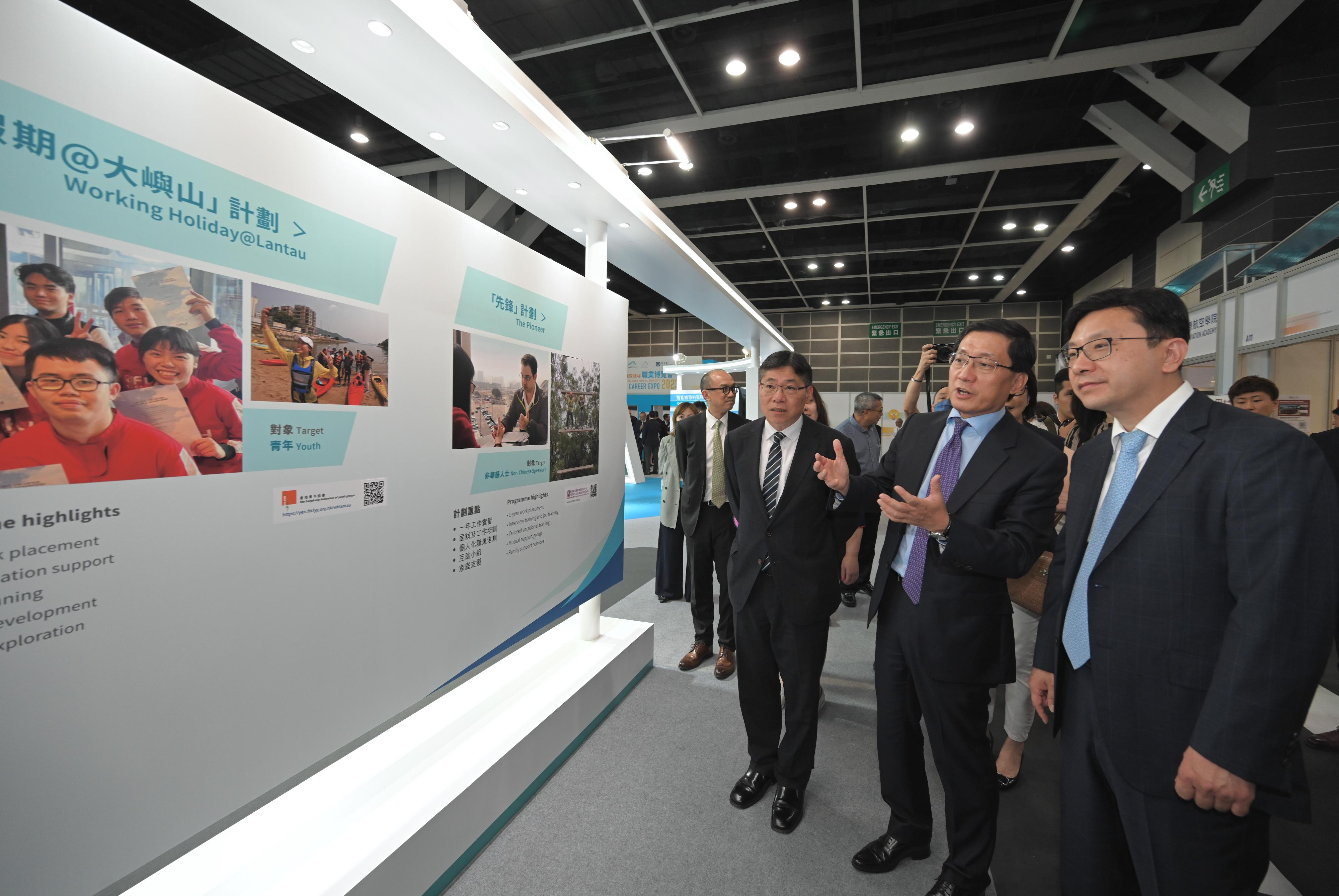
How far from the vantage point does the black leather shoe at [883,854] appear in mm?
1846

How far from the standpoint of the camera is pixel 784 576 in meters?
2.00

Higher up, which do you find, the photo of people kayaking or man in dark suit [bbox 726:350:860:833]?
the photo of people kayaking

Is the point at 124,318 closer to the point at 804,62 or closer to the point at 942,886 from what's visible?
the point at 942,886

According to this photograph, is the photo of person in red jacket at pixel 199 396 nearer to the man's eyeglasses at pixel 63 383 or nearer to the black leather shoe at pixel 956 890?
the man's eyeglasses at pixel 63 383

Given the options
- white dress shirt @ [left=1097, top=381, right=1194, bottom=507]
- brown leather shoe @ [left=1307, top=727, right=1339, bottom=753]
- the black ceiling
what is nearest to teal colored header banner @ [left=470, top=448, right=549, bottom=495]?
white dress shirt @ [left=1097, top=381, right=1194, bottom=507]

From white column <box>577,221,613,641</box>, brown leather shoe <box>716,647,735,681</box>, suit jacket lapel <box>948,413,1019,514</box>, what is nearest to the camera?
suit jacket lapel <box>948,413,1019,514</box>

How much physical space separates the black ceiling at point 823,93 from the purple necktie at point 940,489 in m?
3.66

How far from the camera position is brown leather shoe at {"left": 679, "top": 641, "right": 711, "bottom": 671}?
11.2ft

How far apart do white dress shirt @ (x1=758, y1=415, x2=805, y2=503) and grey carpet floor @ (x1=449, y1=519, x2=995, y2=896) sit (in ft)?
4.24

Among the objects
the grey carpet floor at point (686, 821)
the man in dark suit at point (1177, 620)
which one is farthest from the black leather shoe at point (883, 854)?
the man in dark suit at point (1177, 620)

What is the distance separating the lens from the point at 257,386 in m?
1.37

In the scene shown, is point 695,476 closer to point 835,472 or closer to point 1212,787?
point 835,472

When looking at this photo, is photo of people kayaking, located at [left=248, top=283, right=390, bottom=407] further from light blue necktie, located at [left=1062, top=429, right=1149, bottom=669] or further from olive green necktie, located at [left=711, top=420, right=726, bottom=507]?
olive green necktie, located at [left=711, top=420, right=726, bottom=507]

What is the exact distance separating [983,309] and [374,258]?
15299 millimetres
